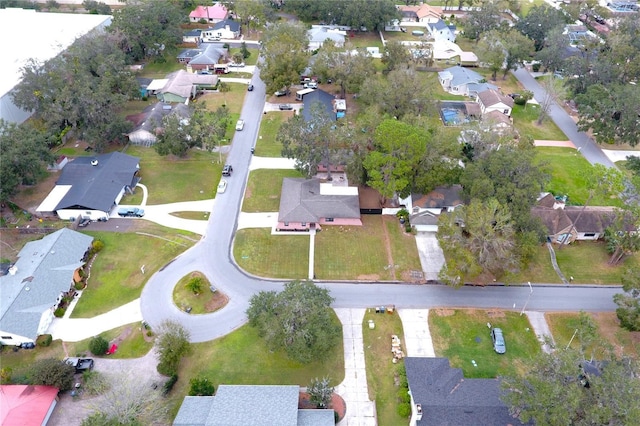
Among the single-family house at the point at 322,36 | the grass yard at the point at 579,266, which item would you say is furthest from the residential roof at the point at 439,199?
the single-family house at the point at 322,36

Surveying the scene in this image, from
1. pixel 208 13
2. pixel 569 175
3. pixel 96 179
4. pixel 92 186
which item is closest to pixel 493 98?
pixel 569 175

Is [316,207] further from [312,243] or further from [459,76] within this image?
[459,76]

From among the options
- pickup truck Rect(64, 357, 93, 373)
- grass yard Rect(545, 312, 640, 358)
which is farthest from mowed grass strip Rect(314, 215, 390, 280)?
pickup truck Rect(64, 357, 93, 373)

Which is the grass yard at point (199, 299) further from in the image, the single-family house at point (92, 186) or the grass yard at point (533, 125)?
the grass yard at point (533, 125)

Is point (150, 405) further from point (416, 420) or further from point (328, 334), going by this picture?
point (416, 420)

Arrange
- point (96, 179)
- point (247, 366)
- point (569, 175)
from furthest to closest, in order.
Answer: point (569, 175) < point (96, 179) < point (247, 366)

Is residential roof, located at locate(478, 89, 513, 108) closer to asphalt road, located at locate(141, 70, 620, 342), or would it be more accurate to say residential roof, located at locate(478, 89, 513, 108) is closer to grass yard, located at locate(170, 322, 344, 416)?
asphalt road, located at locate(141, 70, 620, 342)
